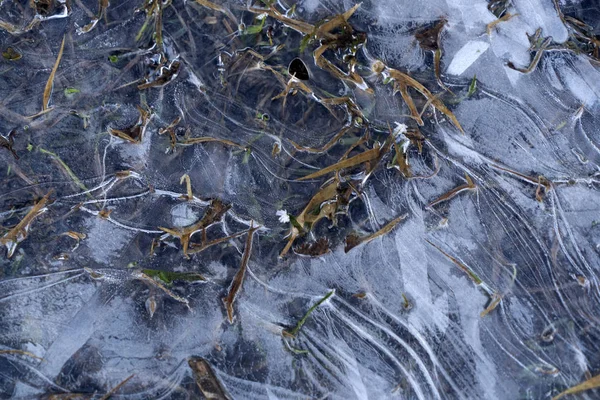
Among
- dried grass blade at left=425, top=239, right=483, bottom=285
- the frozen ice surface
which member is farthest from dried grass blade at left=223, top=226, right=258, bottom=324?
dried grass blade at left=425, top=239, right=483, bottom=285

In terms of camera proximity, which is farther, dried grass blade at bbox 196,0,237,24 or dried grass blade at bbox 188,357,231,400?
dried grass blade at bbox 196,0,237,24

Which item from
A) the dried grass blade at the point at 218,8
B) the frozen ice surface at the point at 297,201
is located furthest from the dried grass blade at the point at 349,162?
the dried grass blade at the point at 218,8

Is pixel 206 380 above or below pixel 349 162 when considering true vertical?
below

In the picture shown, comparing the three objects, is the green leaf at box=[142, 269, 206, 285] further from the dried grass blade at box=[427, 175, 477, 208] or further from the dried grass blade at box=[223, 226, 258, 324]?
the dried grass blade at box=[427, 175, 477, 208]

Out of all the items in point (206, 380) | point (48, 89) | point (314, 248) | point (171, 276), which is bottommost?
point (206, 380)

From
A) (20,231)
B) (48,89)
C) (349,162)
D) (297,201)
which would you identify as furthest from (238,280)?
(48,89)

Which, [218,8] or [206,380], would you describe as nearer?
[206,380]

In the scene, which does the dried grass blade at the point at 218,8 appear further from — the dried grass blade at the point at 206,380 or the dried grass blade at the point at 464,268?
the dried grass blade at the point at 206,380

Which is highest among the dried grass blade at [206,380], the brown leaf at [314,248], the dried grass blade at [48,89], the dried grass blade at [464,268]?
the dried grass blade at [48,89]

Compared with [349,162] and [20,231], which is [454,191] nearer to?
[349,162]
